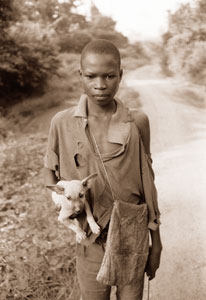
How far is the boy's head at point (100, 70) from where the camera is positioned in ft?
4.31

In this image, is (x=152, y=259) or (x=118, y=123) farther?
(x=152, y=259)

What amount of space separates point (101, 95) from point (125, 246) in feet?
2.39

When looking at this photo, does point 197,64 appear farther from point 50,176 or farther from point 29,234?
point 50,176

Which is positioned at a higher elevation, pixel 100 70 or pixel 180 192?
pixel 100 70

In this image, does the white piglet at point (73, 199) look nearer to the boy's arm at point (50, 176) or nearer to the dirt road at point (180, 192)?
the boy's arm at point (50, 176)

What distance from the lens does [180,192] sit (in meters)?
5.49

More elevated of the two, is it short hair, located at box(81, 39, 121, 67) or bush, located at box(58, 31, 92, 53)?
short hair, located at box(81, 39, 121, 67)

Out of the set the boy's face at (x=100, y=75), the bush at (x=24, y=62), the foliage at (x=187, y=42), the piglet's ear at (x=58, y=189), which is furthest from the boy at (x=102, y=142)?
the bush at (x=24, y=62)

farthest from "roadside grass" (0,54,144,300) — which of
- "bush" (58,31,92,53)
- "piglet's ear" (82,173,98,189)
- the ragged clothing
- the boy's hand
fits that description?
"bush" (58,31,92,53)

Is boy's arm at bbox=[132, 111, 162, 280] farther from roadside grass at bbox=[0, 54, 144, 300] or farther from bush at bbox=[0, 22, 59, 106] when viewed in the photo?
bush at bbox=[0, 22, 59, 106]

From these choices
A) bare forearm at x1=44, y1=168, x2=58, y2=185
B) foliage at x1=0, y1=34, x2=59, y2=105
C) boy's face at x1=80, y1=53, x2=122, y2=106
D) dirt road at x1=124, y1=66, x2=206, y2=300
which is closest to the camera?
boy's face at x1=80, y1=53, x2=122, y2=106

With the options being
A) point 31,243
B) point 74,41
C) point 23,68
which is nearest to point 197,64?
point 74,41

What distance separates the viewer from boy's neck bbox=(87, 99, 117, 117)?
4.78 ft

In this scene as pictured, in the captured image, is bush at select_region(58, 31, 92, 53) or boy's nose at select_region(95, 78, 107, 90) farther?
bush at select_region(58, 31, 92, 53)
